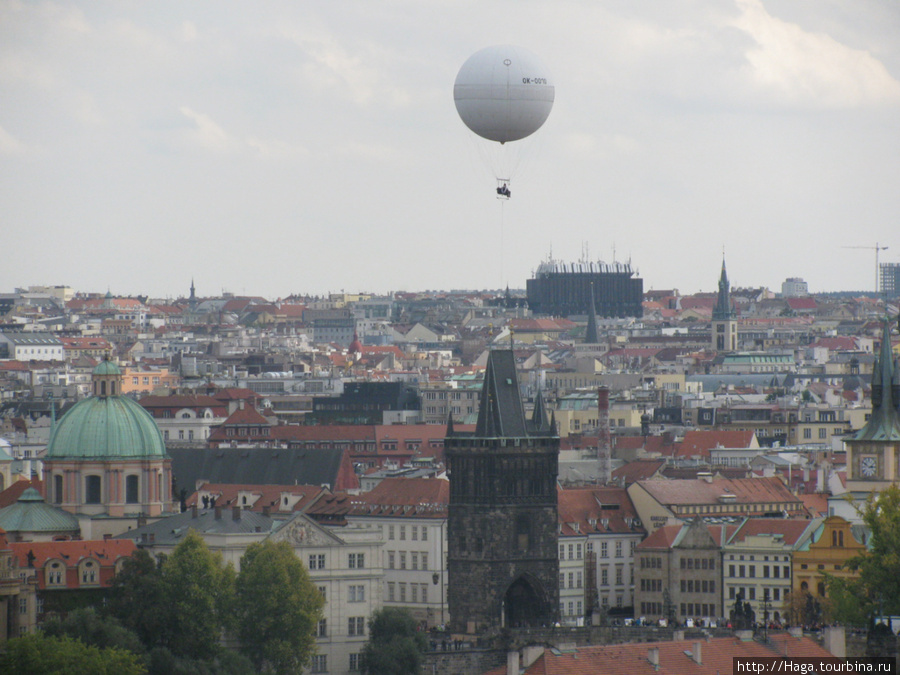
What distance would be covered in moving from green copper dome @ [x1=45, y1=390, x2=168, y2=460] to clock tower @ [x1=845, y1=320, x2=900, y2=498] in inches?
987

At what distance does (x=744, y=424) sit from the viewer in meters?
161

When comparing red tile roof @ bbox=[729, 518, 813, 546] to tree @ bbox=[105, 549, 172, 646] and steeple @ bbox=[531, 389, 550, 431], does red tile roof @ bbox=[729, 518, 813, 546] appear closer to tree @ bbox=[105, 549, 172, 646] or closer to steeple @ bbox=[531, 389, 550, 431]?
steeple @ bbox=[531, 389, 550, 431]

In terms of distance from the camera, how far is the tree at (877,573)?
87.1 meters

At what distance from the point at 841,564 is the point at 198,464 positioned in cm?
4134

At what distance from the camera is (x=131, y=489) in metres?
110

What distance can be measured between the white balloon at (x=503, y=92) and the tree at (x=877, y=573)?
15627 millimetres

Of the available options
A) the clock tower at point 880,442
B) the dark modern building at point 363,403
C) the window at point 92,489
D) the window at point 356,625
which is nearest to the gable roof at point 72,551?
the window at point 356,625

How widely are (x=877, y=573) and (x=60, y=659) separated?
25240 mm

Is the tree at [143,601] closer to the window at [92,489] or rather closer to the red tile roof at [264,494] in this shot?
the window at [92,489]

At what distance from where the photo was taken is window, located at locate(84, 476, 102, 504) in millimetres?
109625

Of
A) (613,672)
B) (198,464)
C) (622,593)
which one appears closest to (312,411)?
(198,464)

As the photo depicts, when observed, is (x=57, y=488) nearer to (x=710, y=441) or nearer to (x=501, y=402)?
(x=501, y=402)

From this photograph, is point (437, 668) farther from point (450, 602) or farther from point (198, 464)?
point (198, 464)

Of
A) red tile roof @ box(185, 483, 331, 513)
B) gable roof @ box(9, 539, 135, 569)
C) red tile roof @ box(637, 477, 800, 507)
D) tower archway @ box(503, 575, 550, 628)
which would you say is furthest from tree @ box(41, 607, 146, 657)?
red tile roof @ box(637, 477, 800, 507)
